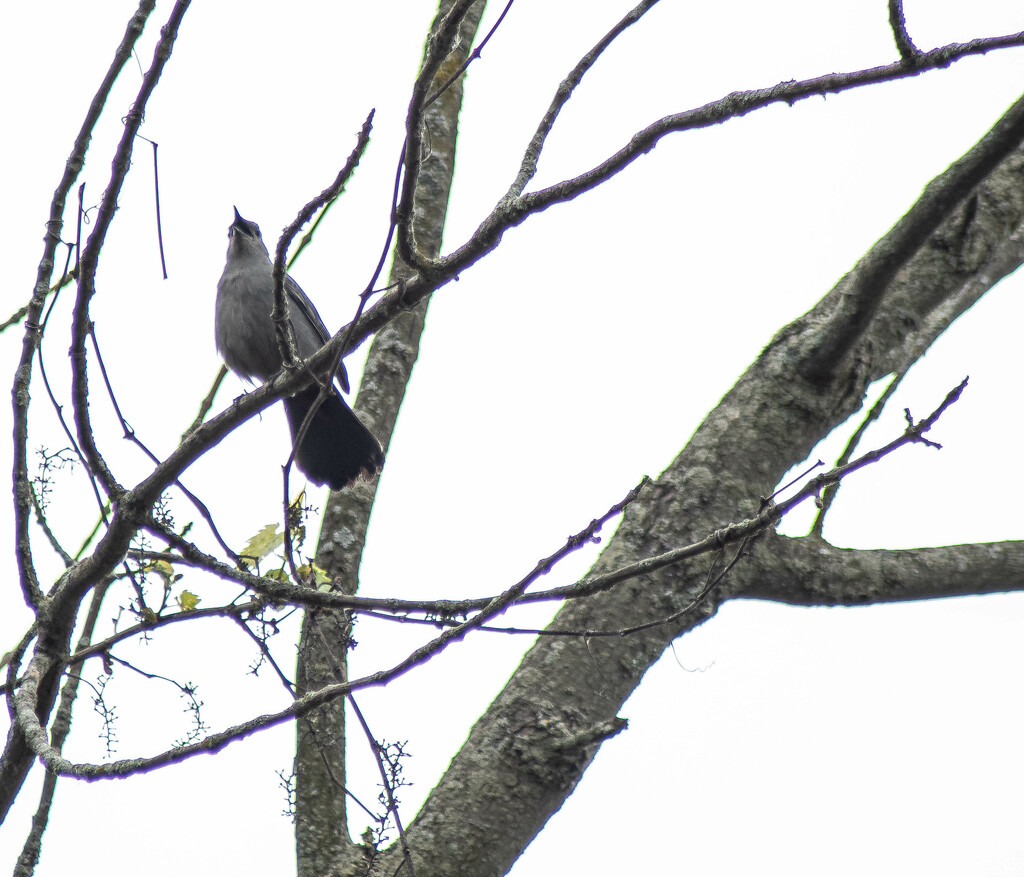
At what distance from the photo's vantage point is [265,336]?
556 centimetres

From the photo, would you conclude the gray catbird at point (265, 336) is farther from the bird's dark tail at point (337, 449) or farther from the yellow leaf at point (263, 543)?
the yellow leaf at point (263, 543)

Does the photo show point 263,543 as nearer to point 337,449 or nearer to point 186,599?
point 186,599

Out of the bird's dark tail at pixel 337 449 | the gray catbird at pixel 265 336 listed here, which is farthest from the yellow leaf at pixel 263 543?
the gray catbird at pixel 265 336

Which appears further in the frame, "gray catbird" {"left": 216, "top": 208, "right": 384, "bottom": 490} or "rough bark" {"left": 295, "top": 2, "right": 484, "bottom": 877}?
"gray catbird" {"left": 216, "top": 208, "right": 384, "bottom": 490}

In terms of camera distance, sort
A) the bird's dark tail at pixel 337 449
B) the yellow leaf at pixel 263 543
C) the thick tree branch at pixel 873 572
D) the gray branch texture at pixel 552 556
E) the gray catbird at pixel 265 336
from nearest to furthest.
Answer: the gray branch texture at pixel 552 556 → the yellow leaf at pixel 263 543 → the thick tree branch at pixel 873 572 → the bird's dark tail at pixel 337 449 → the gray catbird at pixel 265 336


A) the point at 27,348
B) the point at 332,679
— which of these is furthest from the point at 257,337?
the point at 27,348

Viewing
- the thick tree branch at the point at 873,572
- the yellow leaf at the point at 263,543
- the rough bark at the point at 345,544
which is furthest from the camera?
the thick tree branch at the point at 873,572

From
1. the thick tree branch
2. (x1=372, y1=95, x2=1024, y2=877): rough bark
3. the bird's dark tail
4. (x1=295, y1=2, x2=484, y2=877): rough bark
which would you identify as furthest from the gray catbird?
the thick tree branch

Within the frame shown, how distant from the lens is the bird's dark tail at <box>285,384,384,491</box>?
413 centimetres

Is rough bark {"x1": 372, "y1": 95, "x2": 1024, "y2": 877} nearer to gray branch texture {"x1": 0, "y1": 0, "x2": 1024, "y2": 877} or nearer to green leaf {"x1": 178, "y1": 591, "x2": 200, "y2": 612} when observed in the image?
gray branch texture {"x1": 0, "y1": 0, "x2": 1024, "y2": 877}

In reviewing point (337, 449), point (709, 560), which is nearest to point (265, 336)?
point (337, 449)

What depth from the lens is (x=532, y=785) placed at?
2.84 meters

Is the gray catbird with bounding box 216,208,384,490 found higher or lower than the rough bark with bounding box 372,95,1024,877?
higher

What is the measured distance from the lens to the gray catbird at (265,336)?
4.50m
